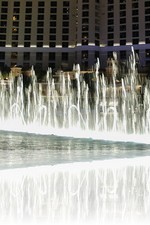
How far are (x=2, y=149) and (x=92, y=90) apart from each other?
80.2ft

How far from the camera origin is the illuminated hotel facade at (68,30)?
181 feet

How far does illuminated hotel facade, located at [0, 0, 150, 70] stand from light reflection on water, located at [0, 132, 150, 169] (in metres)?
40.4

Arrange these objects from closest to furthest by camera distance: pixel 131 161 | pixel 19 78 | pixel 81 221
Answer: pixel 81 221 → pixel 131 161 → pixel 19 78

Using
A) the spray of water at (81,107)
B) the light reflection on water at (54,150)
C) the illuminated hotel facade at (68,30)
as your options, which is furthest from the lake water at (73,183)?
the illuminated hotel facade at (68,30)

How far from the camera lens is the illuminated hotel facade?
181 feet

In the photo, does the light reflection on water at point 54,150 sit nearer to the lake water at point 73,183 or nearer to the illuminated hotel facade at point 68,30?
the lake water at point 73,183

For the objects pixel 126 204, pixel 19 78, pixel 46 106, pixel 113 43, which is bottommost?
pixel 126 204

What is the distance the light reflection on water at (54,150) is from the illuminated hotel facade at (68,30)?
40435 millimetres

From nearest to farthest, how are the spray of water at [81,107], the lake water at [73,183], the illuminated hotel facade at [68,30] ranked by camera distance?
the lake water at [73,183]
the spray of water at [81,107]
the illuminated hotel facade at [68,30]

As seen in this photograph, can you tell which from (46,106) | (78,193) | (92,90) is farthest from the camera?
(92,90)

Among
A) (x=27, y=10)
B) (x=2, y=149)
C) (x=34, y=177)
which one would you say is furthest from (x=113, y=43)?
(x=34, y=177)

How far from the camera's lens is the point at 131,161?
11.6 m

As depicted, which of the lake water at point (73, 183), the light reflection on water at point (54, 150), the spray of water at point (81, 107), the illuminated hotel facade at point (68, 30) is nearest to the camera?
the lake water at point (73, 183)

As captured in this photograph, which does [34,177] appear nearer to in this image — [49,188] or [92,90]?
[49,188]
